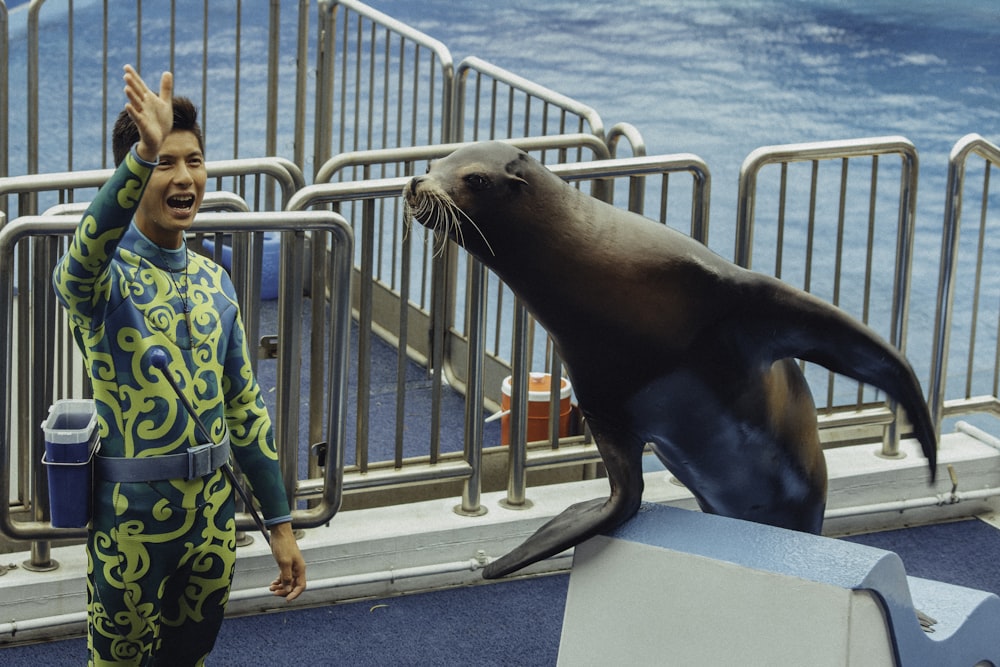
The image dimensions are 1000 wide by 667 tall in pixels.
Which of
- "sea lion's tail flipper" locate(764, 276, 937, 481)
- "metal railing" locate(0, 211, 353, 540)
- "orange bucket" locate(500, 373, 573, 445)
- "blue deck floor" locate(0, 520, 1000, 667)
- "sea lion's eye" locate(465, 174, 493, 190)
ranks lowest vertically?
"blue deck floor" locate(0, 520, 1000, 667)

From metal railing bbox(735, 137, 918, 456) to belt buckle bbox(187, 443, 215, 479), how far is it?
2184 millimetres

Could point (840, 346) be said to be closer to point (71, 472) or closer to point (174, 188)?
point (174, 188)

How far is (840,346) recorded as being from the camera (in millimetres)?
2555

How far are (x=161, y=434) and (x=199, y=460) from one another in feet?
0.29

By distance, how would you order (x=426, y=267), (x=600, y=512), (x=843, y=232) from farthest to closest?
(x=843, y=232) < (x=426, y=267) < (x=600, y=512)

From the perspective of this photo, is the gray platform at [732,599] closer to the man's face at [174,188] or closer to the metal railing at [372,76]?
the man's face at [174,188]

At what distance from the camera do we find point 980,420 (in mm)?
7129

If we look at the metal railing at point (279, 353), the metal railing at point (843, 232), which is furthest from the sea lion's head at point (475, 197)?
the metal railing at point (843, 232)

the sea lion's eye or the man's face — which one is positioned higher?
the sea lion's eye

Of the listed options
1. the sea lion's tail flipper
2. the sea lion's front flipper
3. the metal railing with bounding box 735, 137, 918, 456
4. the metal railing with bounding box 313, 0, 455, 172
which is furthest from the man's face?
the metal railing with bounding box 313, 0, 455, 172

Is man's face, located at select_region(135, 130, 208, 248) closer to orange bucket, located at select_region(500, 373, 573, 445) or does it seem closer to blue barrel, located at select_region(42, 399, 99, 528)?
blue barrel, located at select_region(42, 399, 99, 528)

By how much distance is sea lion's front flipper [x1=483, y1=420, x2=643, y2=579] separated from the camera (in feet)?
8.43

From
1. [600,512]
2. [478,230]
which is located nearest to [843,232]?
[600,512]

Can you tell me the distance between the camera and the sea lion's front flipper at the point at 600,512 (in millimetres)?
2568
